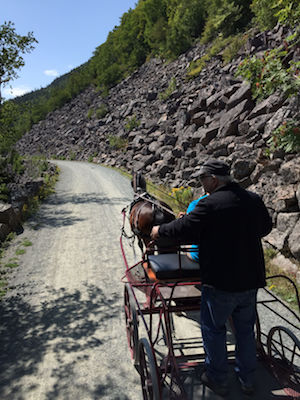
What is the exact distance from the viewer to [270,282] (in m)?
6.38

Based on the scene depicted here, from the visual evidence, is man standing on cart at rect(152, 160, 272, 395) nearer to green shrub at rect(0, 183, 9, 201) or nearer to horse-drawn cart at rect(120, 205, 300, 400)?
horse-drawn cart at rect(120, 205, 300, 400)

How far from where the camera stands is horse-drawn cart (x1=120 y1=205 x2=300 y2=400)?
2.93 metres

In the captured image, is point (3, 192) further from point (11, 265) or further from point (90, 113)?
point (90, 113)

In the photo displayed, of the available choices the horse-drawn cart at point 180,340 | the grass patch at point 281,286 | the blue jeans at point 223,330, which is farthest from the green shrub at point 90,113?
the blue jeans at point 223,330

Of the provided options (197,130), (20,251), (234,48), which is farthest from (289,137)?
(234,48)

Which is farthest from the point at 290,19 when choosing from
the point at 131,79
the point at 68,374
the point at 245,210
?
the point at 131,79

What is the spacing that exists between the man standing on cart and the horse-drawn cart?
0.26m

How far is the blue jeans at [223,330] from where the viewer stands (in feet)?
9.32

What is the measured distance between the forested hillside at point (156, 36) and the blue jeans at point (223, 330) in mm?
6905

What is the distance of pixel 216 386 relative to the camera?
2.90m

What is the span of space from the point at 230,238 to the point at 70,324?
372cm

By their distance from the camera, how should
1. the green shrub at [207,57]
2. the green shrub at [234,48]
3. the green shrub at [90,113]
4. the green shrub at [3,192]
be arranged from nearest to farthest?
the green shrub at [3,192], the green shrub at [234,48], the green shrub at [207,57], the green shrub at [90,113]

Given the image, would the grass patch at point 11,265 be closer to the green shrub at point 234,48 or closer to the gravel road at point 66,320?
the gravel road at point 66,320

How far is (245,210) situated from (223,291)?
774mm
